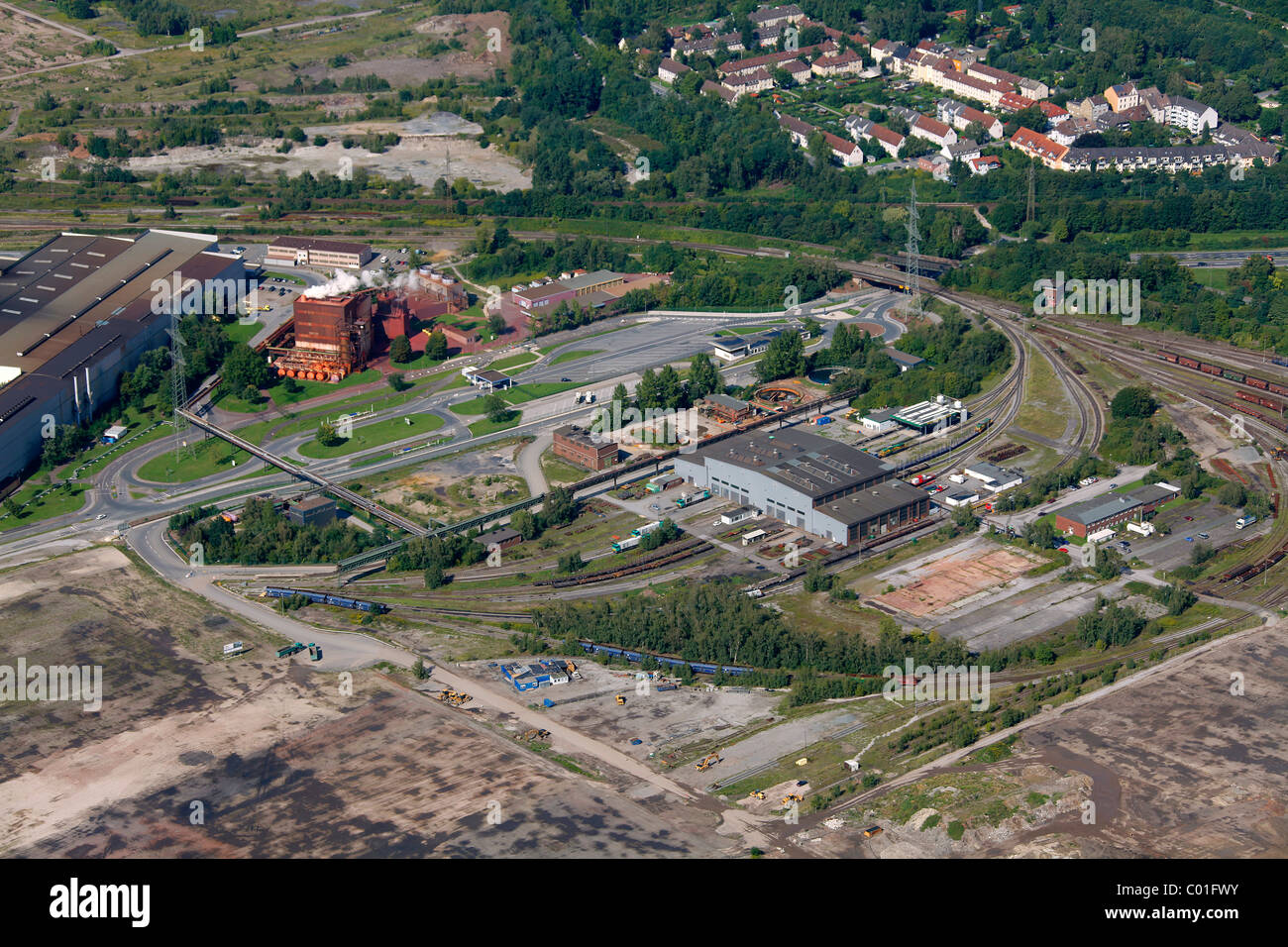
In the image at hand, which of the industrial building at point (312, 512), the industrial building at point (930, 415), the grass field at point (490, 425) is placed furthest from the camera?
the industrial building at point (930, 415)

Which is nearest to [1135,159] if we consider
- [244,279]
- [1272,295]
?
[1272,295]

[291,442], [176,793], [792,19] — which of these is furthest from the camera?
[792,19]

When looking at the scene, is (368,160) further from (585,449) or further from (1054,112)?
(1054,112)

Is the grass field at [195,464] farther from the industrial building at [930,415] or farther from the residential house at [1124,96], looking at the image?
the residential house at [1124,96]

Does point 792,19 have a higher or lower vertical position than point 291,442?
higher

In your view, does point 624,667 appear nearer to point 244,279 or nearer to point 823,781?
point 823,781

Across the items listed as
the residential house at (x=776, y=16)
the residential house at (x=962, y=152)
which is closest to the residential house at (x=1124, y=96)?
the residential house at (x=962, y=152)
